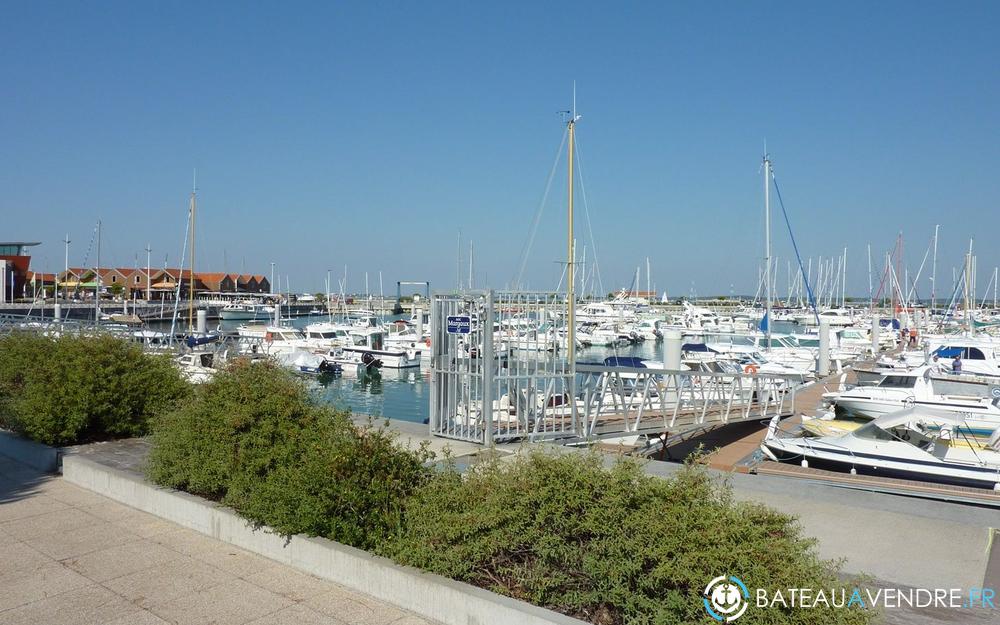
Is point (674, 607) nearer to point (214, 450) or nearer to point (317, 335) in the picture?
point (214, 450)

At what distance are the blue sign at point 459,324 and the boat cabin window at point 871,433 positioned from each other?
808 centimetres

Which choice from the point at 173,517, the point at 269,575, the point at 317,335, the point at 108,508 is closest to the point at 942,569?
the point at 269,575

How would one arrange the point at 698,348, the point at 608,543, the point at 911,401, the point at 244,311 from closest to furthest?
1. the point at 608,543
2. the point at 911,401
3. the point at 698,348
4. the point at 244,311

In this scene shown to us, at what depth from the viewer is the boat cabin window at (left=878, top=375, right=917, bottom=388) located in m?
20.6

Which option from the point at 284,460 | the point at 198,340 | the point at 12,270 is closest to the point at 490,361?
the point at 284,460

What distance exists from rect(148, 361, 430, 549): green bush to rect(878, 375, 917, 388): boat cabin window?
58.7 ft

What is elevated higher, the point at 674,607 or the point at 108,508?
the point at 674,607

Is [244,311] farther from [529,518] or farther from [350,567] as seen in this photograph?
[529,518]

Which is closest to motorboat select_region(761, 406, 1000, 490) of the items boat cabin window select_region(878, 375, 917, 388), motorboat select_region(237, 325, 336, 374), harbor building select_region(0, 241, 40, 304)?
boat cabin window select_region(878, 375, 917, 388)

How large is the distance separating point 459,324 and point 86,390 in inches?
205

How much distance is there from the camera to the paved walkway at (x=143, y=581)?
5.27 meters

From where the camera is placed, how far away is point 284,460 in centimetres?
676

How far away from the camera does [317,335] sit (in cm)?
5291

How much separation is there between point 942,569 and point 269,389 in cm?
622
